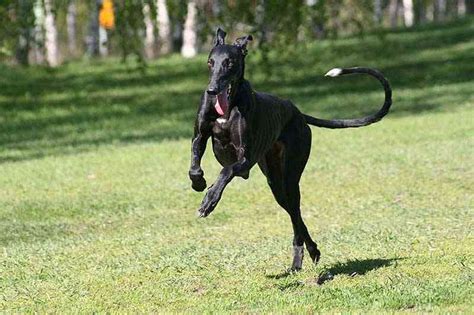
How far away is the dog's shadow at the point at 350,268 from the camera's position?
327 inches

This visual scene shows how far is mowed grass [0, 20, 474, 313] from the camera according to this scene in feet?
26.3

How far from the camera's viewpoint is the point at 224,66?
7207 millimetres

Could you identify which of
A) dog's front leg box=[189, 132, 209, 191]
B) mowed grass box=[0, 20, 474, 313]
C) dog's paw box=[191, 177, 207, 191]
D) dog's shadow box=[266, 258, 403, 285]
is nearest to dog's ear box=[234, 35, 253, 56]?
dog's front leg box=[189, 132, 209, 191]

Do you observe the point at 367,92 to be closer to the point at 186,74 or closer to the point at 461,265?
the point at 186,74

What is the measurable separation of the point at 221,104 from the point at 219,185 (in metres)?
0.51

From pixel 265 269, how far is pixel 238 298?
125 cm

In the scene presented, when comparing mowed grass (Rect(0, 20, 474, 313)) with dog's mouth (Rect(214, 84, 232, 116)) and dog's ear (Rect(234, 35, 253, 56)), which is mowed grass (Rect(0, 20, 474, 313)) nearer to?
dog's mouth (Rect(214, 84, 232, 116))

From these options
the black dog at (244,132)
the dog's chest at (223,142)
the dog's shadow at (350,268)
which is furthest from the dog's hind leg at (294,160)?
the dog's chest at (223,142)

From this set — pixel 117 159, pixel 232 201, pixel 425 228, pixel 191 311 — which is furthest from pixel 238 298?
pixel 117 159

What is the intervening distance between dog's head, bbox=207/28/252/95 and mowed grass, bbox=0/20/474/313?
1377mm

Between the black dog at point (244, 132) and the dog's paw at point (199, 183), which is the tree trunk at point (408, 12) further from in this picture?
the dog's paw at point (199, 183)

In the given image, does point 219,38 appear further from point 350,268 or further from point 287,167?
point 350,268

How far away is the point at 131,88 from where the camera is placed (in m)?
29.7

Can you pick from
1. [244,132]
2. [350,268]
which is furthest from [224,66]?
[350,268]
